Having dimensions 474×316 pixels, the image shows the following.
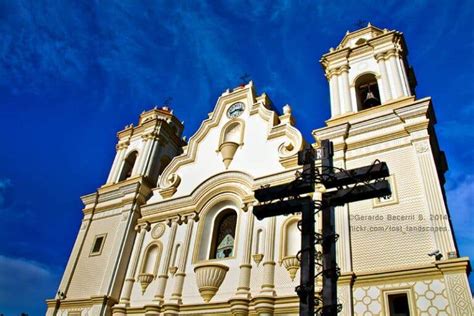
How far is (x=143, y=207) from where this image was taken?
17.2m

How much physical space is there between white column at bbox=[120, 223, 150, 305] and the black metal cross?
10442 millimetres

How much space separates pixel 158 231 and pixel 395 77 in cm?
1097

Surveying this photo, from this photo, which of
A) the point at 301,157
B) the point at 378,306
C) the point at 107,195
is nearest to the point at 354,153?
the point at 378,306

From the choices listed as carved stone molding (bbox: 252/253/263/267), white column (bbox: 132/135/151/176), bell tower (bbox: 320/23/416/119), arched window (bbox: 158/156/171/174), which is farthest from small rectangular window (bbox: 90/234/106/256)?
bell tower (bbox: 320/23/416/119)

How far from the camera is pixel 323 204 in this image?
5.93m

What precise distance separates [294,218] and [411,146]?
14.0ft

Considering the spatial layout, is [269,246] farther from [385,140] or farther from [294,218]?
[385,140]

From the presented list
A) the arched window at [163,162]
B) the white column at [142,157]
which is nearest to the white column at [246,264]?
the white column at [142,157]

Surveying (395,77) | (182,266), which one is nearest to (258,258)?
(182,266)

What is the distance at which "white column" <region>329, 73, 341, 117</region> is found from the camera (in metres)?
14.7

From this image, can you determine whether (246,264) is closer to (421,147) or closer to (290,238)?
(290,238)

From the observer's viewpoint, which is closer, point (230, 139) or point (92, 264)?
point (92, 264)

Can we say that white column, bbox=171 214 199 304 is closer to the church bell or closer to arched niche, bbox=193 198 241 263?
arched niche, bbox=193 198 241 263

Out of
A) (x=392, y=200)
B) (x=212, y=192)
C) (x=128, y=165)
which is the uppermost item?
(x=128, y=165)
